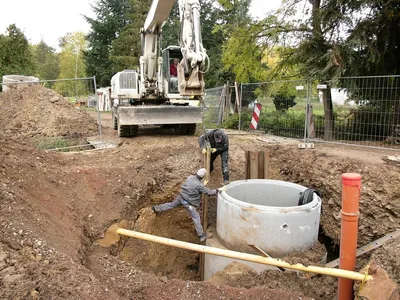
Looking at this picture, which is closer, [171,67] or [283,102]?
[171,67]

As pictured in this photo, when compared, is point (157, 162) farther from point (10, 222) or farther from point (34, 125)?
point (34, 125)

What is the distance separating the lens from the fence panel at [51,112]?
11.4 meters

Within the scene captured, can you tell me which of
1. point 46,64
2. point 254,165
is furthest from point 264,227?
point 46,64

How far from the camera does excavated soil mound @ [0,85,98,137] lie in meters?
11.6

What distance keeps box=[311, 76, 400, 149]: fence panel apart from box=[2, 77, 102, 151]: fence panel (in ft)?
23.7

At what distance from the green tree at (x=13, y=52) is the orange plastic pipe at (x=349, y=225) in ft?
75.8

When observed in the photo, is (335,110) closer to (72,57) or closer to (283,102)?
(283,102)

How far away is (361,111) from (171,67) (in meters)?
5.53

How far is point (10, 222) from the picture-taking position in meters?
3.72

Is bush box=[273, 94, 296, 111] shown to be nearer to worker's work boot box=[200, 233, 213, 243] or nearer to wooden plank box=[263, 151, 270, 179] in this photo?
wooden plank box=[263, 151, 270, 179]

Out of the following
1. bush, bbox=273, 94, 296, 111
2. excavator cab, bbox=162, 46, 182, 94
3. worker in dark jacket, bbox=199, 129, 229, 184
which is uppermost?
excavator cab, bbox=162, 46, 182, 94

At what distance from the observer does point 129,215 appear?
633cm

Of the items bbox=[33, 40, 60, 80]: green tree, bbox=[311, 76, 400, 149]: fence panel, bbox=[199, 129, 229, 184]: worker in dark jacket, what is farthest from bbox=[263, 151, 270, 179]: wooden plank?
bbox=[33, 40, 60, 80]: green tree

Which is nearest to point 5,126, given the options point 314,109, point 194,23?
point 194,23
